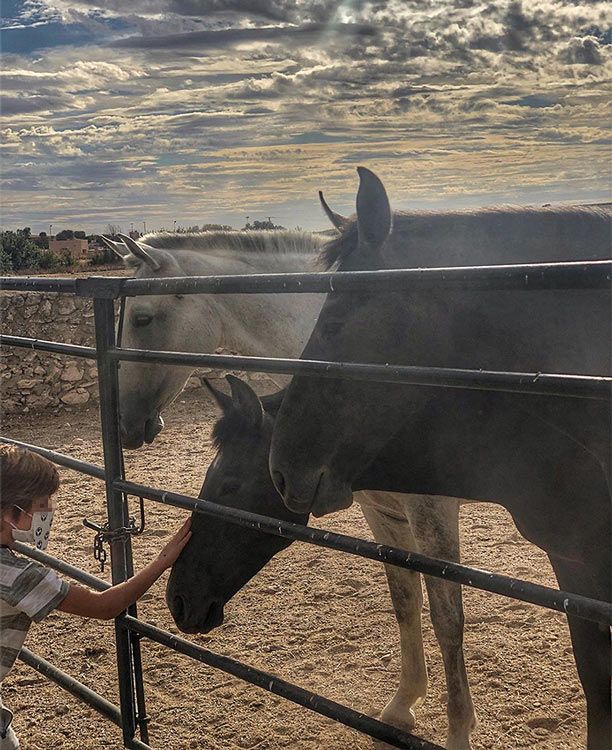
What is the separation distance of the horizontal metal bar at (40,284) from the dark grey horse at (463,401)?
1.03 meters

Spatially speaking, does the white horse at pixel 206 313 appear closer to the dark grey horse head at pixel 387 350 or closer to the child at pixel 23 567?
the dark grey horse head at pixel 387 350

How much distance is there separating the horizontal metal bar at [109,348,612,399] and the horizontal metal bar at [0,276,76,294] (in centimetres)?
72

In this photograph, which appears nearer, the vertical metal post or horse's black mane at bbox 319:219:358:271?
horse's black mane at bbox 319:219:358:271

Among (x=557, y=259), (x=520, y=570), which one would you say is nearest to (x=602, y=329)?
(x=557, y=259)

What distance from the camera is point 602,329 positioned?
181 cm

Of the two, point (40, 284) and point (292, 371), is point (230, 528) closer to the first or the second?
point (292, 371)

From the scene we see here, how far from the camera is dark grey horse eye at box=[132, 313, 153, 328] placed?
426cm

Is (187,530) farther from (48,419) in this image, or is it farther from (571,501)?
(48,419)

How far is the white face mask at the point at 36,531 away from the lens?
1.84 meters

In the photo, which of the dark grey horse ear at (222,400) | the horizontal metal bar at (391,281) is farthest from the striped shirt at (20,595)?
the dark grey horse ear at (222,400)

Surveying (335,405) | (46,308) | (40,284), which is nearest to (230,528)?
(335,405)

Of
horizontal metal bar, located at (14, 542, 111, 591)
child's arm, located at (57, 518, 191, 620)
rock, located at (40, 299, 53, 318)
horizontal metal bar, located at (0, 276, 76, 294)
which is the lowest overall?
rock, located at (40, 299, 53, 318)

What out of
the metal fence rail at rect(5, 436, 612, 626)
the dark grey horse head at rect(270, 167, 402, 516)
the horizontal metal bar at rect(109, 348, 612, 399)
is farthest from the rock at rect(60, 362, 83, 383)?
the dark grey horse head at rect(270, 167, 402, 516)

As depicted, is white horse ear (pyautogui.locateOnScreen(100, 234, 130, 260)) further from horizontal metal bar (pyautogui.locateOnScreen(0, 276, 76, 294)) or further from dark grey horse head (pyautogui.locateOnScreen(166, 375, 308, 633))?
dark grey horse head (pyautogui.locateOnScreen(166, 375, 308, 633))
